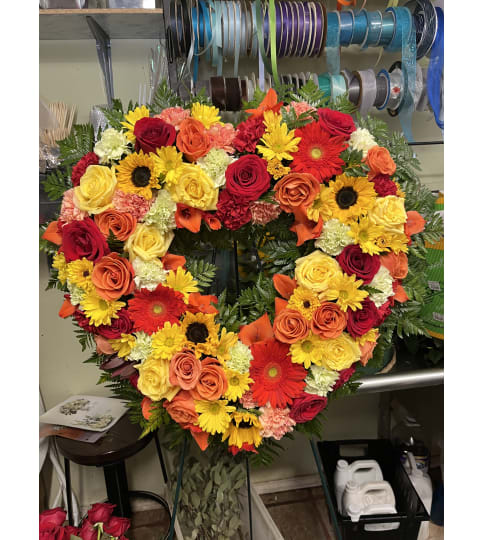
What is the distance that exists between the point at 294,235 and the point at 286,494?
1497 mm

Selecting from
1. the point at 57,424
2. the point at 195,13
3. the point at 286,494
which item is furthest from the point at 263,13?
the point at 286,494

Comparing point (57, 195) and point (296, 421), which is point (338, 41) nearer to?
point (57, 195)

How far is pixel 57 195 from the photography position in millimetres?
1097

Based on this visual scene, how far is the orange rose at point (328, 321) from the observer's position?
999mm

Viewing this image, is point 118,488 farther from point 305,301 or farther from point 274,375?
point 305,301

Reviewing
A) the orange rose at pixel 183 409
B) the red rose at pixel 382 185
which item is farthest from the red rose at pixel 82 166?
the red rose at pixel 382 185

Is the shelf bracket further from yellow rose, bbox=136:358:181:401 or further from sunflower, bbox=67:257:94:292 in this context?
yellow rose, bbox=136:358:181:401

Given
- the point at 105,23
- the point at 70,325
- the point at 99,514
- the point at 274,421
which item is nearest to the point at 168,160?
the point at 274,421

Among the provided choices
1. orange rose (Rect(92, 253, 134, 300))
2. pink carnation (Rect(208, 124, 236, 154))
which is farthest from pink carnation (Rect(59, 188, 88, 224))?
pink carnation (Rect(208, 124, 236, 154))

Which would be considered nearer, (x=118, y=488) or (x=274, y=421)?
(x=274, y=421)

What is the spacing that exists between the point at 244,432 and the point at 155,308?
0.34 meters

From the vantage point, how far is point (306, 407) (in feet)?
3.41

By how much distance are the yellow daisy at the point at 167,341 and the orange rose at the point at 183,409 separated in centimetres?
9

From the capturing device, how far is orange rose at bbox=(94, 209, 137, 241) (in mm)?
985
